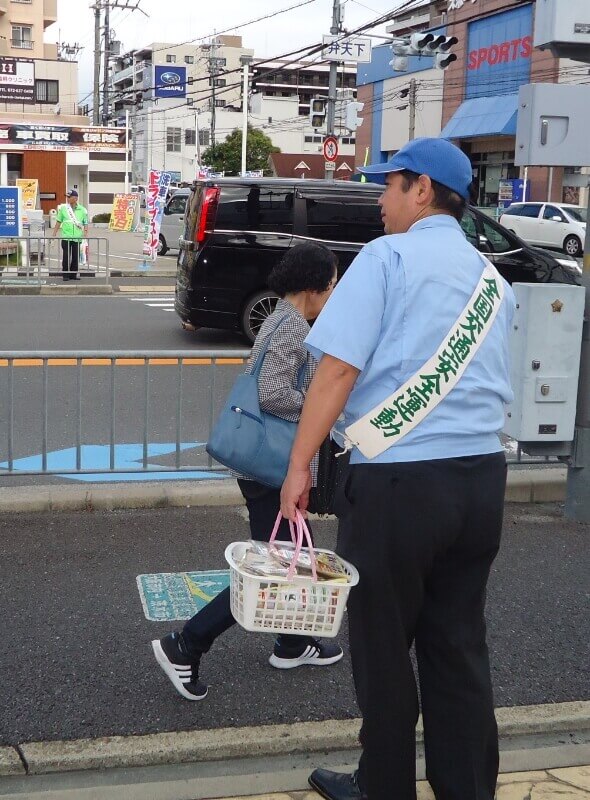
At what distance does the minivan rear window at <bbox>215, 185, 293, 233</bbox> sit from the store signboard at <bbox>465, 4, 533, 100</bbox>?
31.3 meters

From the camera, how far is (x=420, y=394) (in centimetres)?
273

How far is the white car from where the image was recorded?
30828mm

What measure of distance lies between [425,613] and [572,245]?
2956 cm

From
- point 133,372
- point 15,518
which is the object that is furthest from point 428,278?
point 133,372

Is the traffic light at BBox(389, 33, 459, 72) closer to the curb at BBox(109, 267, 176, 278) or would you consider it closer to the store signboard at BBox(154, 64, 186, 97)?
the curb at BBox(109, 267, 176, 278)

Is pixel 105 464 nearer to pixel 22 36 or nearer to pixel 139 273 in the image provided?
pixel 139 273

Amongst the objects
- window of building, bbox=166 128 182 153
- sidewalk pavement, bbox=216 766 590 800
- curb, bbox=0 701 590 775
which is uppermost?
window of building, bbox=166 128 182 153

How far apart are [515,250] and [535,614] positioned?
9.04 m

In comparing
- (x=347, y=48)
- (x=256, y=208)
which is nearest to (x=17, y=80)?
(x=347, y=48)

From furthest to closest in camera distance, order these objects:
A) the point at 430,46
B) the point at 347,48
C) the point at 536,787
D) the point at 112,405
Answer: the point at 347,48 → the point at 430,46 → the point at 112,405 → the point at 536,787

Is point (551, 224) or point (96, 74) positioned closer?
point (551, 224)

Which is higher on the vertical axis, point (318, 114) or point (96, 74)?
point (96, 74)

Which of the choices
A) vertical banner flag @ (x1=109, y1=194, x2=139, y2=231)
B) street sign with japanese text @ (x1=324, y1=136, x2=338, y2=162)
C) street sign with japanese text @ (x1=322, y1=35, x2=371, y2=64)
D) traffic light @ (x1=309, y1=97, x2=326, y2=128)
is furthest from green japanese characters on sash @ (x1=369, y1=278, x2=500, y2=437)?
vertical banner flag @ (x1=109, y1=194, x2=139, y2=231)

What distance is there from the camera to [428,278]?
2.74 meters
